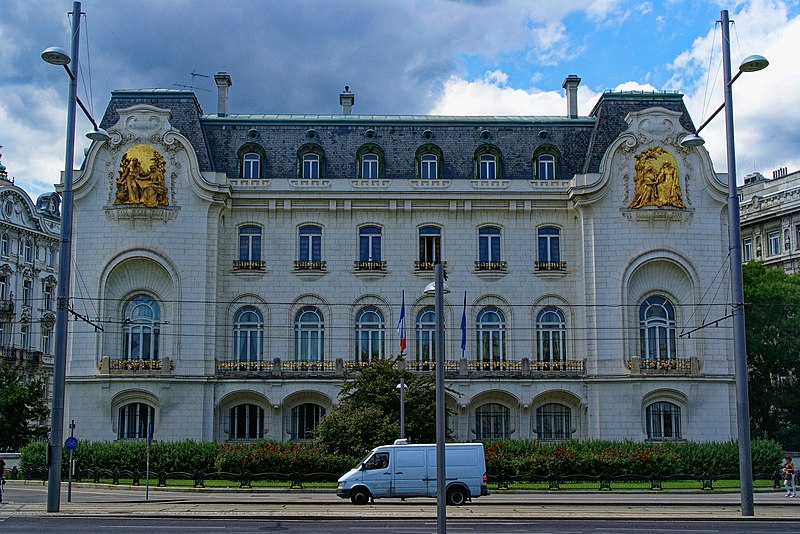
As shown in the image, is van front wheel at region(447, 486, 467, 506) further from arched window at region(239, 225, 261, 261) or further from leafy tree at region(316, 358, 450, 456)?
arched window at region(239, 225, 261, 261)

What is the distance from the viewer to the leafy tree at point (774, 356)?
2402 inches

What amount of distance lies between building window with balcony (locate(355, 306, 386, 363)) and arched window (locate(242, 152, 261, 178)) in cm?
955

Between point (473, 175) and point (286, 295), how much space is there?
1212cm

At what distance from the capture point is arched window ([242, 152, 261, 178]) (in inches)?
2192

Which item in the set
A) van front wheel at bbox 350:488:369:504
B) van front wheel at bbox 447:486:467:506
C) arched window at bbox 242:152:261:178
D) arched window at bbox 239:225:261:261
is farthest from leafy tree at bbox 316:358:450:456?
arched window at bbox 242:152:261:178

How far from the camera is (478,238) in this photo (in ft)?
181

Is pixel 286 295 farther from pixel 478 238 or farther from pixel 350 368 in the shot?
pixel 478 238

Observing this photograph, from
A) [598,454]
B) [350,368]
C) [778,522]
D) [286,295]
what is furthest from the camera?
[286,295]

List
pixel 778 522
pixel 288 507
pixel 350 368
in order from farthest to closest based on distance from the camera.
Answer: pixel 350 368 < pixel 288 507 < pixel 778 522

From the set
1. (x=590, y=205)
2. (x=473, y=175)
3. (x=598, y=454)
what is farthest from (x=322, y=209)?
(x=598, y=454)

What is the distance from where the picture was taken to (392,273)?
54719 millimetres

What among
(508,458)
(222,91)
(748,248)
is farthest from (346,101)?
(748,248)

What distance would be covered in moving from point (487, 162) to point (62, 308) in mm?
30716

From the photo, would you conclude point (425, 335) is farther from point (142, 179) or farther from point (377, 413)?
point (142, 179)
